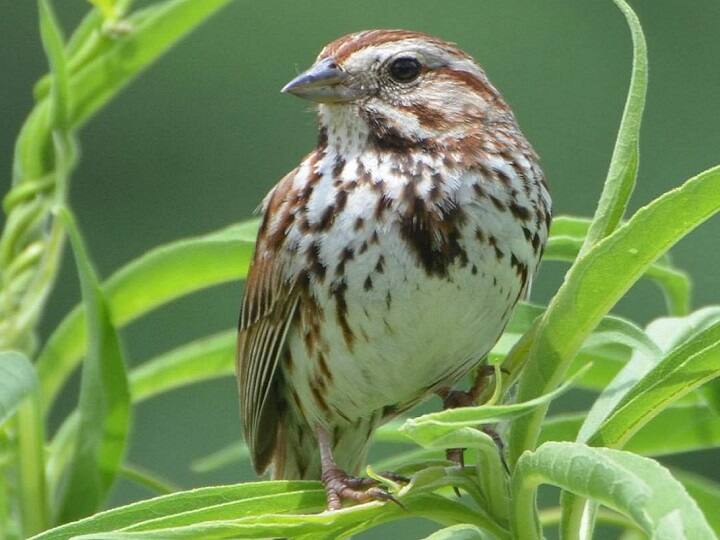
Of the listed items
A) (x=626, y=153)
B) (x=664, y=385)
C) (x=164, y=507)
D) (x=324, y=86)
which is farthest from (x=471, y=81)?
(x=164, y=507)

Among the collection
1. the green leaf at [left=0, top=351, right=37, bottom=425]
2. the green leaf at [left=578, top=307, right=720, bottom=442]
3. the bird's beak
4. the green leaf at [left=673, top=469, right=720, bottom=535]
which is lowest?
the green leaf at [left=673, top=469, right=720, bottom=535]

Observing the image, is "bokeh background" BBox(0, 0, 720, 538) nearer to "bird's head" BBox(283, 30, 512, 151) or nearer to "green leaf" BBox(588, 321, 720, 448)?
"bird's head" BBox(283, 30, 512, 151)

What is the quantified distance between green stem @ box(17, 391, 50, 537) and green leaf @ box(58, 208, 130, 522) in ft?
0.09

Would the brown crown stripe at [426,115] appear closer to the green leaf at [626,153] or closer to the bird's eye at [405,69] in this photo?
the bird's eye at [405,69]

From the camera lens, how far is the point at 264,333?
2.12m

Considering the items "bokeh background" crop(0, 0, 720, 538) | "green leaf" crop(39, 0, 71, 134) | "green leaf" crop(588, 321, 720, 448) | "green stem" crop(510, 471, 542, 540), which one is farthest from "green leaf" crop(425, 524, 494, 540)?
"bokeh background" crop(0, 0, 720, 538)

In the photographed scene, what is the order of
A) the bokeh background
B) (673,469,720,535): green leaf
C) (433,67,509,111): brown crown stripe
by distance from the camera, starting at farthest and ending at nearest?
the bokeh background, (433,67,509,111): brown crown stripe, (673,469,720,535): green leaf

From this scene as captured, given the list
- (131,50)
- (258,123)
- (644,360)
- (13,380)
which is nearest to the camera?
(13,380)

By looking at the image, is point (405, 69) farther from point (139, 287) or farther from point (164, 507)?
point (164, 507)

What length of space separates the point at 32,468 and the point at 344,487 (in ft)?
1.10

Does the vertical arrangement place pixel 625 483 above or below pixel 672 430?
above

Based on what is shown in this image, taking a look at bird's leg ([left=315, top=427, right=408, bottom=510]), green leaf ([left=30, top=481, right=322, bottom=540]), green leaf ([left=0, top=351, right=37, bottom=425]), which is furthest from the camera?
bird's leg ([left=315, top=427, right=408, bottom=510])

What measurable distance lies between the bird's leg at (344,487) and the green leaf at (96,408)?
212 mm

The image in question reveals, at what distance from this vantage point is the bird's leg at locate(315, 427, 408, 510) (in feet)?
5.28
